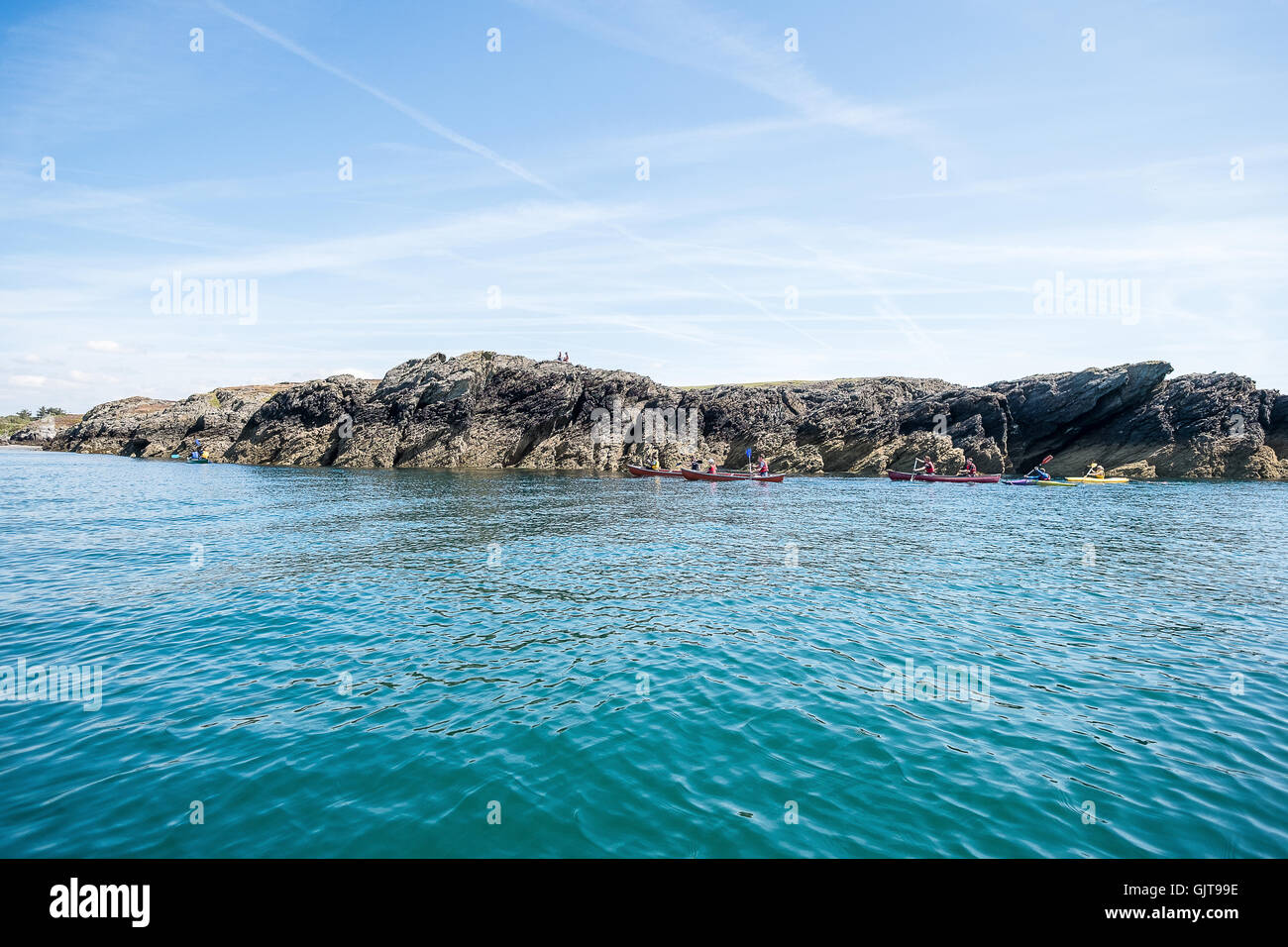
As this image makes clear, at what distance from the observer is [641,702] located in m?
13.1

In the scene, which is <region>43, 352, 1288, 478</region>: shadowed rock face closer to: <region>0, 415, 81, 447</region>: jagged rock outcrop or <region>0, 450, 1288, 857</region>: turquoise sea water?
<region>0, 415, 81, 447</region>: jagged rock outcrop

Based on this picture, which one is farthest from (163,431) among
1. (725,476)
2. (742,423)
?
(725,476)

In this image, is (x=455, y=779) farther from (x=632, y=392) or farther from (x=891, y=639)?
(x=632, y=392)

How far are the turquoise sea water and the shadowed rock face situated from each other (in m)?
75.5

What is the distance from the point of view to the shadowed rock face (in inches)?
3620

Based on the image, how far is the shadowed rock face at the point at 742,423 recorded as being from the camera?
91.9 meters

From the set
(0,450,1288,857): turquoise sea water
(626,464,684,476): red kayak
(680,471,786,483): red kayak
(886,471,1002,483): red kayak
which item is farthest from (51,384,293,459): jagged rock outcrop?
(886,471,1002,483): red kayak

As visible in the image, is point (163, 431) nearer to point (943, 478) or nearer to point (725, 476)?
point (725, 476)

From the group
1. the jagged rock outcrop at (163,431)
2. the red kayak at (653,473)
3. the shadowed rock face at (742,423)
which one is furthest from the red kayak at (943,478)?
the jagged rock outcrop at (163,431)

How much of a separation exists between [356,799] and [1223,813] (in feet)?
42.4

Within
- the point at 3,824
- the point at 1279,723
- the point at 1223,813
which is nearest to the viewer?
the point at 3,824
